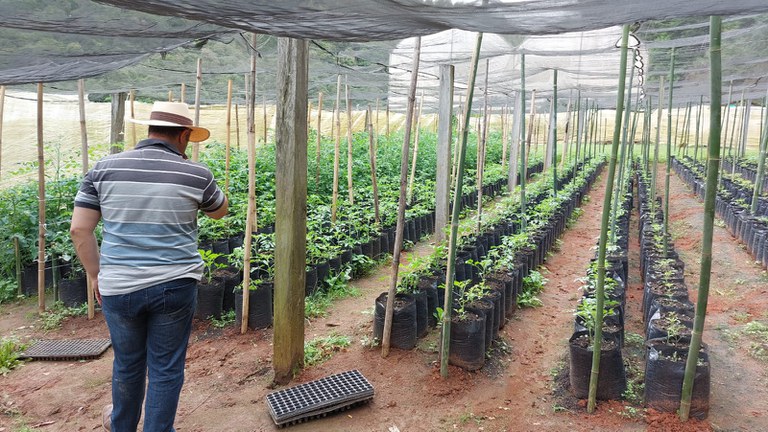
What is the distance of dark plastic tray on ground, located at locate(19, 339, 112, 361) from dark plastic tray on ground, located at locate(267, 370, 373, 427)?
182cm

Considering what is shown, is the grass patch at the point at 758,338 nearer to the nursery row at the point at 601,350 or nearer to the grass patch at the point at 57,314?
the nursery row at the point at 601,350

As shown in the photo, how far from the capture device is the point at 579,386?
3441 mm

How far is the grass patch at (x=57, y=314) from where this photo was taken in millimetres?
4730

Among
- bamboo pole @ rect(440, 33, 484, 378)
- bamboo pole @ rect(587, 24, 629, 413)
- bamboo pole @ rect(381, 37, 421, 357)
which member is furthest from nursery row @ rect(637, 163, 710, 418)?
bamboo pole @ rect(381, 37, 421, 357)

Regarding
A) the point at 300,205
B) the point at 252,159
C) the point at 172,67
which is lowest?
the point at 300,205

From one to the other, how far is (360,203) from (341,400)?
544 centimetres

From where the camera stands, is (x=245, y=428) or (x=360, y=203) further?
(x=360, y=203)

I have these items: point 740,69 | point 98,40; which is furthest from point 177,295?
point 740,69

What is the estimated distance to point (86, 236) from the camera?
8.29ft

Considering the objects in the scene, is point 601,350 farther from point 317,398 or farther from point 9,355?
point 9,355

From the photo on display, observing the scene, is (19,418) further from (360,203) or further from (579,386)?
(360,203)

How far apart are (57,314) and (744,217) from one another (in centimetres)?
971

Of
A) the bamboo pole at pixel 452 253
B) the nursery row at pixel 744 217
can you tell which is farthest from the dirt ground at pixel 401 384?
the nursery row at pixel 744 217

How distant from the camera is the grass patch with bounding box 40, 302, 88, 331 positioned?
473 cm
